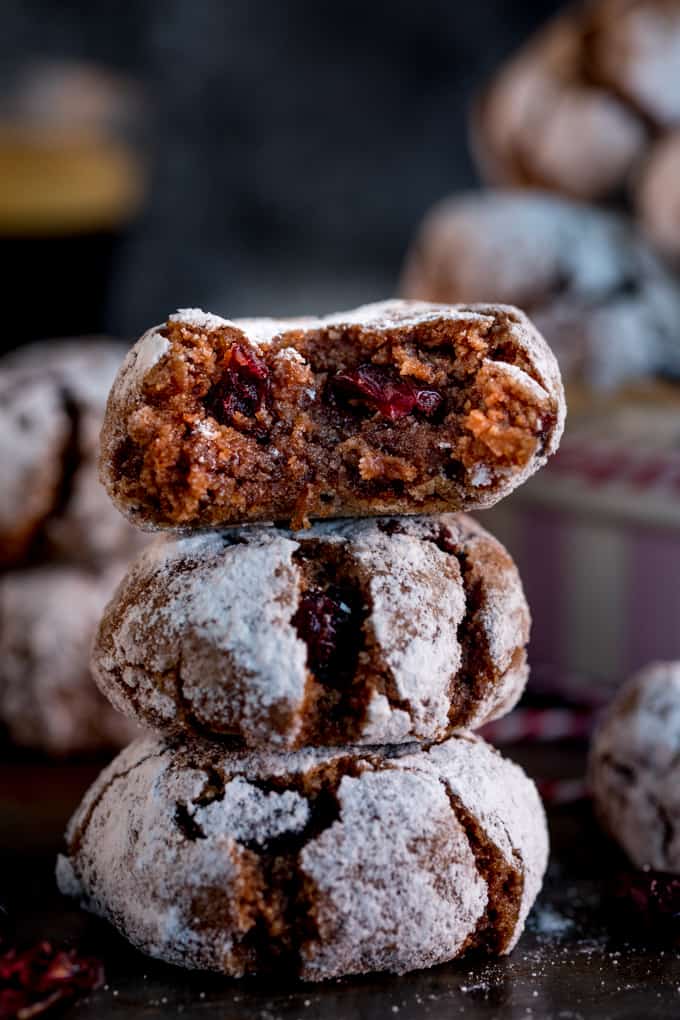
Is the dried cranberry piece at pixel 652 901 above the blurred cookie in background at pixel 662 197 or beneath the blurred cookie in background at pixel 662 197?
beneath

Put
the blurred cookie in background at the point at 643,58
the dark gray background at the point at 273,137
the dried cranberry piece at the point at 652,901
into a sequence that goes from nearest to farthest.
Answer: the dried cranberry piece at the point at 652,901 < the blurred cookie in background at the point at 643,58 < the dark gray background at the point at 273,137

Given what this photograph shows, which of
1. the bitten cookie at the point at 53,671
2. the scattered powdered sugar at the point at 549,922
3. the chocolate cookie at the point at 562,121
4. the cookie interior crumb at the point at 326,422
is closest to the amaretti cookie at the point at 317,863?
the scattered powdered sugar at the point at 549,922

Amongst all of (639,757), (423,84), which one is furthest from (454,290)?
(423,84)

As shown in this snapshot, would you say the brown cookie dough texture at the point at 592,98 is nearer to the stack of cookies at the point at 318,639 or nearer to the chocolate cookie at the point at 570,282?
the chocolate cookie at the point at 570,282

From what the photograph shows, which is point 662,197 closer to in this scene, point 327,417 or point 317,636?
point 327,417

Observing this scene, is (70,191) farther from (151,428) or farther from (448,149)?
(151,428)

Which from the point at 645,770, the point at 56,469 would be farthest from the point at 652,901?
the point at 56,469
